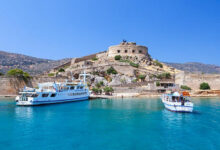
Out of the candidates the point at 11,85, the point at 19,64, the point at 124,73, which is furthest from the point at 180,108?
the point at 19,64

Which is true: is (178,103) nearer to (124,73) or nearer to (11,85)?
(124,73)

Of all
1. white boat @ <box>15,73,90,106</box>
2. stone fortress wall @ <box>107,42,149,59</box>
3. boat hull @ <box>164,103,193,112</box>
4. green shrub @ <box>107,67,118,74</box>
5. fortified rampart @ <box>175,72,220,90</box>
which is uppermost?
stone fortress wall @ <box>107,42,149,59</box>

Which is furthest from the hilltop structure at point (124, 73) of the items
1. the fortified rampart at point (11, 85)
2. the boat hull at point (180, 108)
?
the boat hull at point (180, 108)

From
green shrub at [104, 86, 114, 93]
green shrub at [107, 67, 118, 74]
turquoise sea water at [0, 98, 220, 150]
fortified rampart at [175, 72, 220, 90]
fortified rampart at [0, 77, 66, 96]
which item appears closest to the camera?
turquoise sea water at [0, 98, 220, 150]

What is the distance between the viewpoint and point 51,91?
88.8ft

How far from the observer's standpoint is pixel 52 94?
27047 millimetres

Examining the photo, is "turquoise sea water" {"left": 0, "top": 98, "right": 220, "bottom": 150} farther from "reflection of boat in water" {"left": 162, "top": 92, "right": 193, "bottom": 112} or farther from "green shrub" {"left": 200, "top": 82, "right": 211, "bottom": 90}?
"green shrub" {"left": 200, "top": 82, "right": 211, "bottom": 90}

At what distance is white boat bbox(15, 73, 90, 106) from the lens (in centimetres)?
2472

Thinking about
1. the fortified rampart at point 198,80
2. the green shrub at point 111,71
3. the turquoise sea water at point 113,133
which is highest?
the green shrub at point 111,71

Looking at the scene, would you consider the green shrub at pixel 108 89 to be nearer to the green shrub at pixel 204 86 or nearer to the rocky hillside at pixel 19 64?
the green shrub at pixel 204 86

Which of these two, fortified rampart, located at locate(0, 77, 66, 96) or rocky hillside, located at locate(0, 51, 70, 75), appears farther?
rocky hillside, located at locate(0, 51, 70, 75)

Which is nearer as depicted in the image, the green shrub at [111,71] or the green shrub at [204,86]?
the green shrub at [204,86]

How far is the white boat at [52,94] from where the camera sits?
81.1 ft

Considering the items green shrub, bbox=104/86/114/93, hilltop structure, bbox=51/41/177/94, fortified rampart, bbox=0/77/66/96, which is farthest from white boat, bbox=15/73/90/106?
fortified rampart, bbox=0/77/66/96
